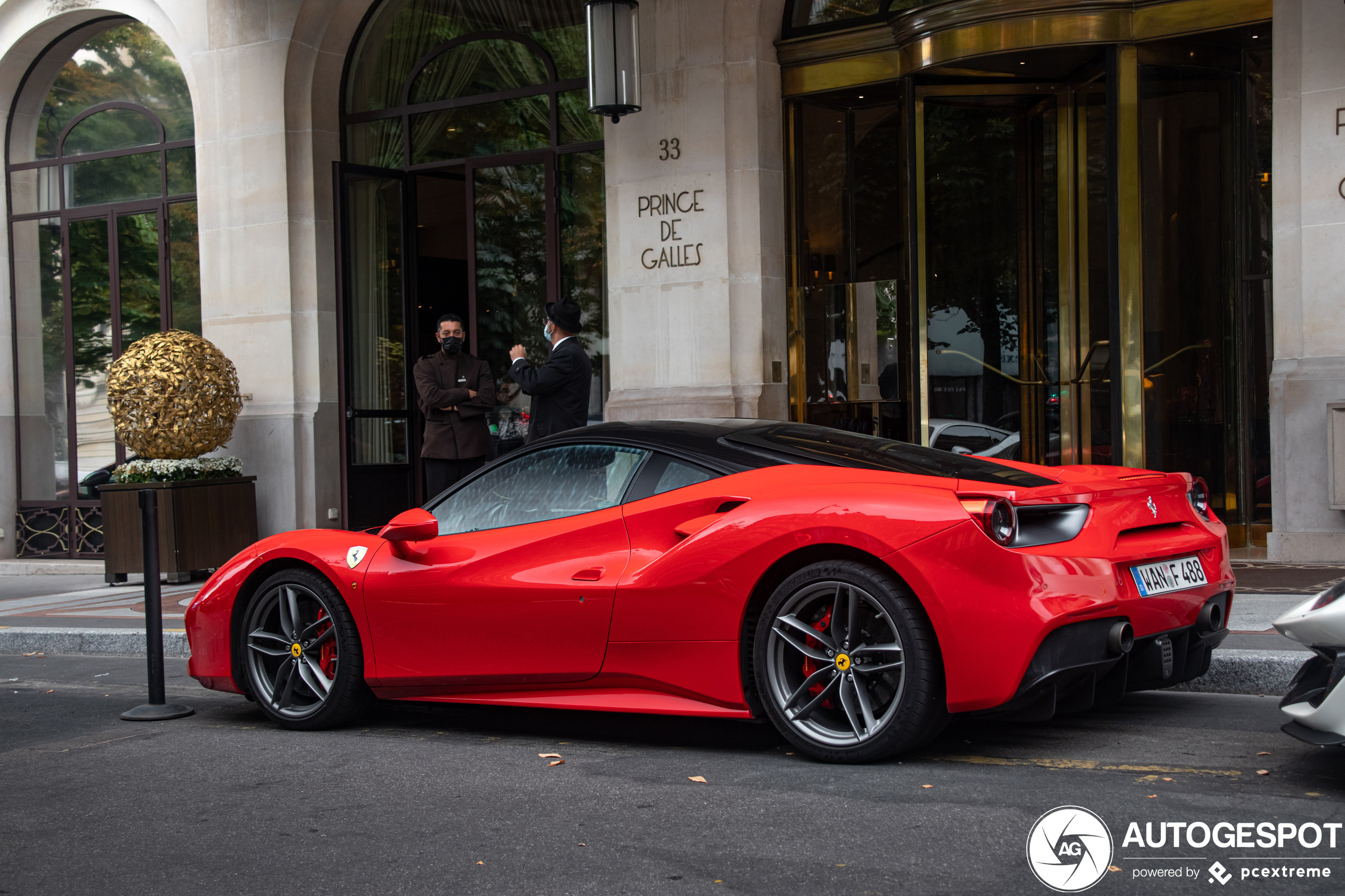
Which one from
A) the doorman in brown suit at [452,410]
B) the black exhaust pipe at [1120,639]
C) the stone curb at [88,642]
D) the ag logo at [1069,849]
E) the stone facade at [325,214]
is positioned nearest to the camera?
the ag logo at [1069,849]

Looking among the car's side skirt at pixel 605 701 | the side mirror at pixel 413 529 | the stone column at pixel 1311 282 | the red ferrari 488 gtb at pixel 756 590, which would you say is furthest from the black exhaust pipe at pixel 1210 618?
the stone column at pixel 1311 282

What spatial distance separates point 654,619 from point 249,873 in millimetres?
1629

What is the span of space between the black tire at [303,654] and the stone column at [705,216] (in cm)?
538

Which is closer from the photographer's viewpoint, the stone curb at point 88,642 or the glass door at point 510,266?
the stone curb at point 88,642

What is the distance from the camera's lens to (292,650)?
5.56 m

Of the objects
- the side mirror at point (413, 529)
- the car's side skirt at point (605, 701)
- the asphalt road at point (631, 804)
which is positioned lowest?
the asphalt road at point (631, 804)

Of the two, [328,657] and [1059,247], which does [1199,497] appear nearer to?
[328,657]

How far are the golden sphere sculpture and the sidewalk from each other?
1236mm

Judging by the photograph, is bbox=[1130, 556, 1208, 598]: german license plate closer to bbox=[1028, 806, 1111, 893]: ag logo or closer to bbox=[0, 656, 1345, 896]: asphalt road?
bbox=[0, 656, 1345, 896]: asphalt road

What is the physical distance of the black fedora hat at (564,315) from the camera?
894cm

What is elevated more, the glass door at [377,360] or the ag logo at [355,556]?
the glass door at [377,360]

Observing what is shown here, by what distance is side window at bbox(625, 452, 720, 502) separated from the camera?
482 centimetres

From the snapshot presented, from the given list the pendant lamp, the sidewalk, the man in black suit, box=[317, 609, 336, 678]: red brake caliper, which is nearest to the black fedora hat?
the man in black suit

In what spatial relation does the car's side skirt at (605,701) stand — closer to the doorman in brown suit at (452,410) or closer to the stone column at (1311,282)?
the doorman in brown suit at (452,410)
